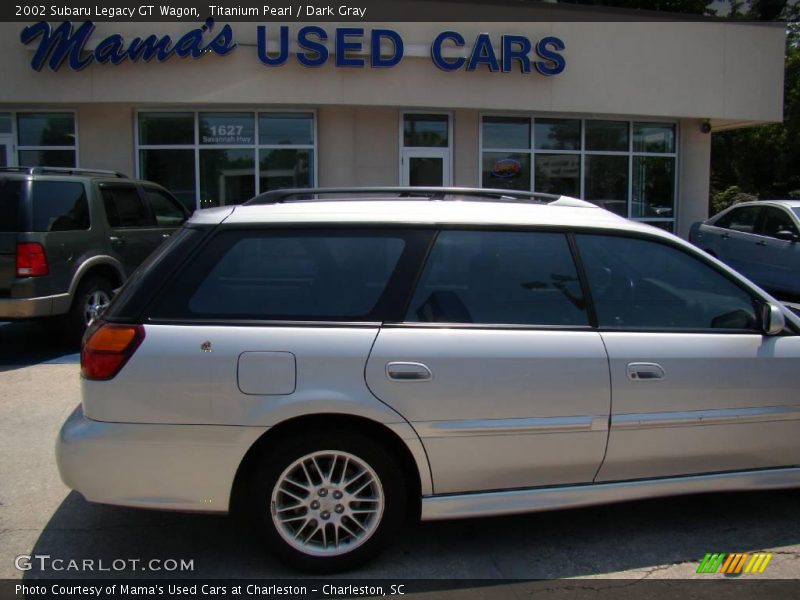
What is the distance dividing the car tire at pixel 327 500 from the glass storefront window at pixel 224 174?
10.8m

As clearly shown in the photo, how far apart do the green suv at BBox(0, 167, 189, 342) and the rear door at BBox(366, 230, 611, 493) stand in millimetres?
4427

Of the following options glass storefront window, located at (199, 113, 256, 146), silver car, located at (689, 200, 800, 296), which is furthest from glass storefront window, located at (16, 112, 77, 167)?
silver car, located at (689, 200, 800, 296)

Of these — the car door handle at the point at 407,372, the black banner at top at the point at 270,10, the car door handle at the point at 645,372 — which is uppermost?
the black banner at top at the point at 270,10

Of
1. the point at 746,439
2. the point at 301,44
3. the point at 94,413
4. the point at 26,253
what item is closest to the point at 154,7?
the point at 301,44

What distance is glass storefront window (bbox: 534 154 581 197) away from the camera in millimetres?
14383

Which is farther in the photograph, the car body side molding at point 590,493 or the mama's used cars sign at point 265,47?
the mama's used cars sign at point 265,47

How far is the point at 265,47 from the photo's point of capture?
12.3 meters

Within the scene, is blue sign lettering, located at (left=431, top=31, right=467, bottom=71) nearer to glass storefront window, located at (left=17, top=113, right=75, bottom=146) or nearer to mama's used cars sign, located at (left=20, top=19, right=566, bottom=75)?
mama's used cars sign, located at (left=20, top=19, right=566, bottom=75)

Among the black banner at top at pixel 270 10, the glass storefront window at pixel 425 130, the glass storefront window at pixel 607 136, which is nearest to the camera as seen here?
the black banner at top at pixel 270 10

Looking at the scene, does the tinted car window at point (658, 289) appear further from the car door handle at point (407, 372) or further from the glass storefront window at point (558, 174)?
the glass storefront window at point (558, 174)

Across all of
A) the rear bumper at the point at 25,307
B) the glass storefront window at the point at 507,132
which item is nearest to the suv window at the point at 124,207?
the rear bumper at the point at 25,307

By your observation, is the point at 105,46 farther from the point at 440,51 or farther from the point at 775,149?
the point at 775,149

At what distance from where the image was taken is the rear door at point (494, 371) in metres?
3.23

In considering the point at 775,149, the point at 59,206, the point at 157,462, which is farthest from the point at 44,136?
the point at 775,149
